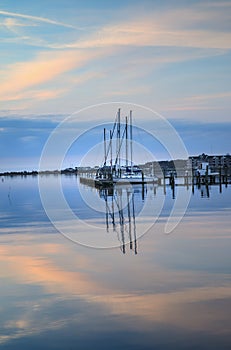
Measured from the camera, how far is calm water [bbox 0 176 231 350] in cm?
916

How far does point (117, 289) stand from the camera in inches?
484

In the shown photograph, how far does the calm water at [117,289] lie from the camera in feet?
30.1

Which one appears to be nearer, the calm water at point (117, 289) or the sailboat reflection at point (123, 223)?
the calm water at point (117, 289)

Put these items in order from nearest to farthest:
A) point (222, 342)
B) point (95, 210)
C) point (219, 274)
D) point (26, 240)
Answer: point (222, 342), point (219, 274), point (26, 240), point (95, 210)

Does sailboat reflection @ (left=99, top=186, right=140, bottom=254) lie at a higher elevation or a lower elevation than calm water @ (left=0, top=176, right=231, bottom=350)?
higher

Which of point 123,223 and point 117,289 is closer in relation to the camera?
point 117,289

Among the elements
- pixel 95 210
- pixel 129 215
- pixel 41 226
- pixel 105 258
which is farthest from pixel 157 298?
pixel 95 210

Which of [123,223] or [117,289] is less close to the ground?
[123,223]

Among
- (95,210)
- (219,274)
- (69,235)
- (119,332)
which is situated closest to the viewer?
(119,332)

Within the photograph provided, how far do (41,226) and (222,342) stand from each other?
55.0ft

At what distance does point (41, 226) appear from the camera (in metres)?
24.8

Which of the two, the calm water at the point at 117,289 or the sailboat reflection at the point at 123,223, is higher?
the sailboat reflection at the point at 123,223

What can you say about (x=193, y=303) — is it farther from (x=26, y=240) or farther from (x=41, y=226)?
(x=41, y=226)

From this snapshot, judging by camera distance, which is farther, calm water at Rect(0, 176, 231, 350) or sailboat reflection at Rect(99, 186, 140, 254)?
sailboat reflection at Rect(99, 186, 140, 254)
